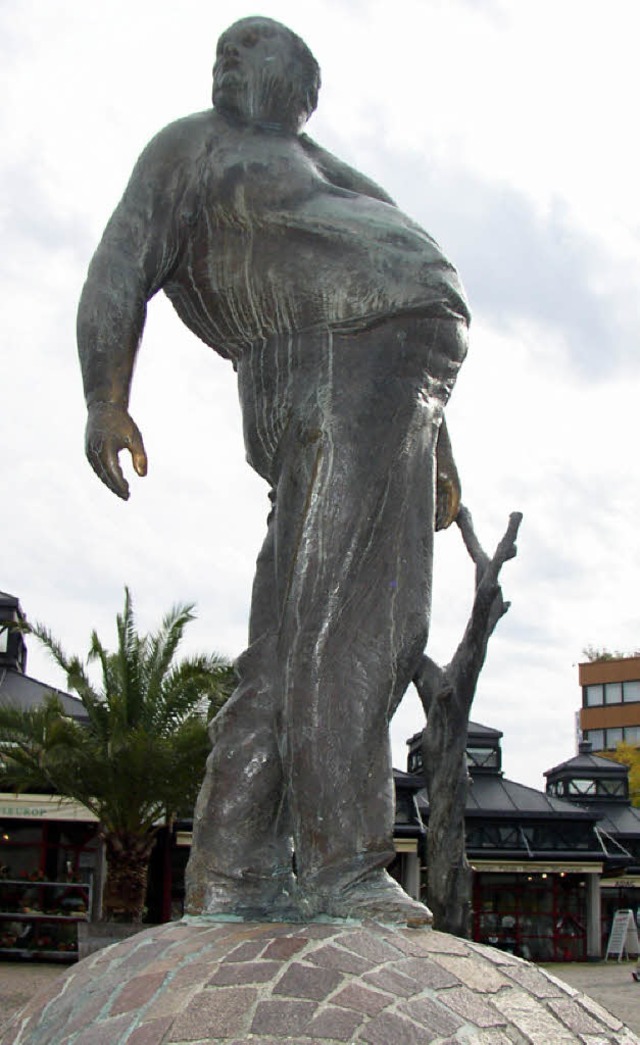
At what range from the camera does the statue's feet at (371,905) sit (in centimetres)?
269

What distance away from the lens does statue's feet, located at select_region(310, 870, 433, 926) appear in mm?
2689

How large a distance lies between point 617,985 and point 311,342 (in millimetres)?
19221

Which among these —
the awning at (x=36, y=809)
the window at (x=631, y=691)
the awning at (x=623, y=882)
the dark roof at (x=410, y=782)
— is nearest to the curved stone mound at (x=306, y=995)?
the awning at (x=36, y=809)

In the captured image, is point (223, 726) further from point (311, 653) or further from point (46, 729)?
point (46, 729)

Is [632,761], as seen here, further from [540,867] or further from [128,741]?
[128,741]

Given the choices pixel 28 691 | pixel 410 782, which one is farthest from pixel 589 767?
pixel 28 691

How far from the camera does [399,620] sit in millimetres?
2967

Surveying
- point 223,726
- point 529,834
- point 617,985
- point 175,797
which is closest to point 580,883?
point 529,834

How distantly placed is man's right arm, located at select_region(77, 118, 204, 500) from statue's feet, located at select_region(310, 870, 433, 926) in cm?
110

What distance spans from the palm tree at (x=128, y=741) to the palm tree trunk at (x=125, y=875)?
0.05ft

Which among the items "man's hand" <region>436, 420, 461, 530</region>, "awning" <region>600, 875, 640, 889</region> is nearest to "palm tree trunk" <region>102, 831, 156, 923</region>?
"man's hand" <region>436, 420, 461, 530</region>

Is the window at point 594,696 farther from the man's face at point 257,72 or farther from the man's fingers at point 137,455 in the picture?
the man's fingers at point 137,455

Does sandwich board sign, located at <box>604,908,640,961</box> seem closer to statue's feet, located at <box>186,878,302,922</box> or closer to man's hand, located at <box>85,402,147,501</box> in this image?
statue's feet, located at <box>186,878,302,922</box>

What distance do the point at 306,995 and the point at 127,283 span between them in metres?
1.83
